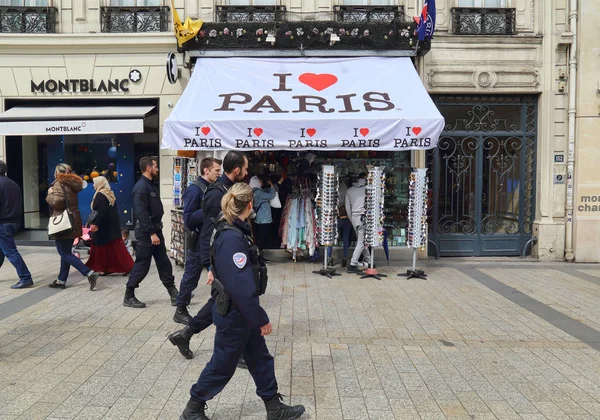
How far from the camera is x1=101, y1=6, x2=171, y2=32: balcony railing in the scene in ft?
36.0

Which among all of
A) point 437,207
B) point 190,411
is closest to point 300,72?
point 437,207

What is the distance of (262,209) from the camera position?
9.88m

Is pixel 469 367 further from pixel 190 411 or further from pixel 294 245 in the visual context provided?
pixel 294 245

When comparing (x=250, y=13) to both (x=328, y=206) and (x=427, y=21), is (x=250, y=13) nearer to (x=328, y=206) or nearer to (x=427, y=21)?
(x=427, y=21)

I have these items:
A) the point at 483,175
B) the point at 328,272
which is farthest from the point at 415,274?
the point at 483,175

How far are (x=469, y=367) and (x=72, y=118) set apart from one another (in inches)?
359

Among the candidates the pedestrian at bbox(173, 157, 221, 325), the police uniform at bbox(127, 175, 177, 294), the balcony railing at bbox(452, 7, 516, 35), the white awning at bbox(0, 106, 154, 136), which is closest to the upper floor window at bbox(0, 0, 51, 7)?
the white awning at bbox(0, 106, 154, 136)

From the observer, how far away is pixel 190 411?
3541 mm

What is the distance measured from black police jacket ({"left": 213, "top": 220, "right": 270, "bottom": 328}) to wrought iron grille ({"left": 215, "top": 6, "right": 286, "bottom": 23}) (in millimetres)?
8449

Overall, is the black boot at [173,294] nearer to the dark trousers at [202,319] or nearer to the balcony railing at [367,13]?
the dark trousers at [202,319]

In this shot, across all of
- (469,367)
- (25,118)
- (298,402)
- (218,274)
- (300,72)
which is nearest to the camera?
(218,274)

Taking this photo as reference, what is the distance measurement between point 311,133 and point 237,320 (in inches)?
214

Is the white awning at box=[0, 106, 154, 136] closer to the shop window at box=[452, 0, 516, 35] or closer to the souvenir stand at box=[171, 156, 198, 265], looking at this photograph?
the souvenir stand at box=[171, 156, 198, 265]

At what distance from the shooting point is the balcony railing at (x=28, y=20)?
35.9ft
